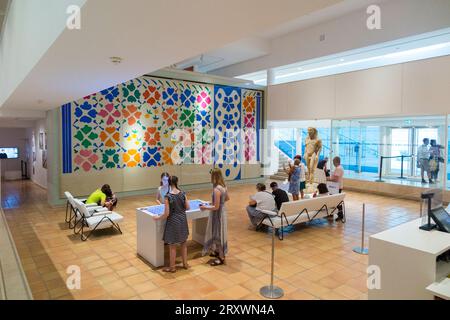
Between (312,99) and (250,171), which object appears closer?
(312,99)

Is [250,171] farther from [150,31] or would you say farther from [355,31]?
[150,31]

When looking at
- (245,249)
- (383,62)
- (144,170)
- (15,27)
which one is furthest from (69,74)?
(383,62)

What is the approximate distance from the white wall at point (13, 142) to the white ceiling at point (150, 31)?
14015 mm

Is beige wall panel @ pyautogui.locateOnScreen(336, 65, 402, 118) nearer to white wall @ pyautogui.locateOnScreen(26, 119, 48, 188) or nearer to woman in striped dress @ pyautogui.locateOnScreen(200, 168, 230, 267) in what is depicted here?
woman in striped dress @ pyautogui.locateOnScreen(200, 168, 230, 267)

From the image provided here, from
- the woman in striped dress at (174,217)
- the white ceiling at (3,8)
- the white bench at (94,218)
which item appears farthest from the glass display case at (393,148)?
the white ceiling at (3,8)

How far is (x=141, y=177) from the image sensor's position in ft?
36.3

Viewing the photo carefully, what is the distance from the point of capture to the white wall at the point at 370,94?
9.62m

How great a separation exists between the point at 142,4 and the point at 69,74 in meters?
2.90

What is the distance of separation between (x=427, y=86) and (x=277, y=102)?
6.16 m

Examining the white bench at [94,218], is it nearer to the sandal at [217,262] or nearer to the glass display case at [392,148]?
the sandal at [217,262]

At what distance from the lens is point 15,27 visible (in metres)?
4.77

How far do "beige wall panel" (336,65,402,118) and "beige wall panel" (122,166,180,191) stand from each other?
7.25 metres

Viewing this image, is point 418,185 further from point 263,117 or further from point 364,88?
point 263,117

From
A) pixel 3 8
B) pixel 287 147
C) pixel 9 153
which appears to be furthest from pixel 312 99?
pixel 9 153
